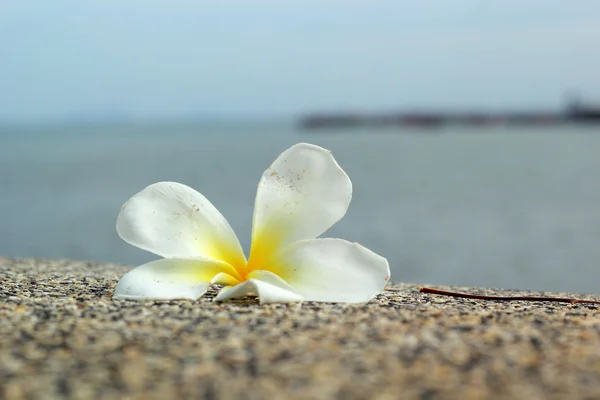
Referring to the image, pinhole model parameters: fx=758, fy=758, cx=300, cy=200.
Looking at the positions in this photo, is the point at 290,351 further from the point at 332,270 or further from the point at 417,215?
the point at 417,215

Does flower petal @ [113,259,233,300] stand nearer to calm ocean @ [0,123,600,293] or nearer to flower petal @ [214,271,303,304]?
flower petal @ [214,271,303,304]

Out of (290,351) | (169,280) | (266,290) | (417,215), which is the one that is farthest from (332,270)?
(417,215)

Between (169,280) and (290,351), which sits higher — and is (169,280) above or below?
above

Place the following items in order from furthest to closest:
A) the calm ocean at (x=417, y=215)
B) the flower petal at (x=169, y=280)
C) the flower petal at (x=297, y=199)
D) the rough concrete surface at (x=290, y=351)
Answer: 1. the calm ocean at (x=417, y=215)
2. the flower petal at (x=297, y=199)
3. the flower petal at (x=169, y=280)
4. the rough concrete surface at (x=290, y=351)

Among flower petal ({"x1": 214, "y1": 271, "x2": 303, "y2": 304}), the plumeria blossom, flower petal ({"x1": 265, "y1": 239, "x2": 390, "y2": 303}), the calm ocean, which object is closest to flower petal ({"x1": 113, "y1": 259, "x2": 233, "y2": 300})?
the plumeria blossom

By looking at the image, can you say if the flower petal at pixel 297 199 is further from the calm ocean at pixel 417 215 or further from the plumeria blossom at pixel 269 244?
the calm ocean at pixel 417 215

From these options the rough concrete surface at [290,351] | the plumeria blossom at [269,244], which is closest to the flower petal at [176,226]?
the plumeria blossom at [269,244]

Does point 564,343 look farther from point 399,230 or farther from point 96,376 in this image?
point 399,230
